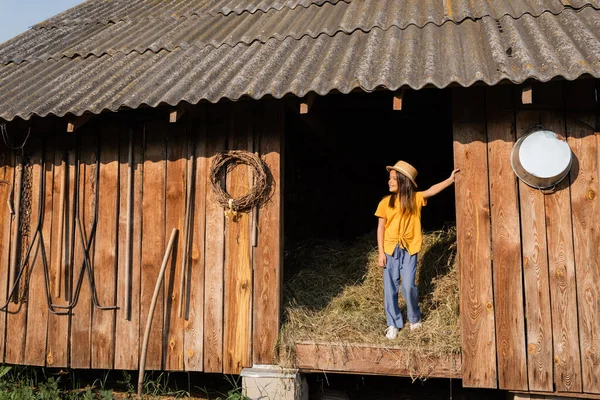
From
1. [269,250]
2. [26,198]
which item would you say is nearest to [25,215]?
[26,198]

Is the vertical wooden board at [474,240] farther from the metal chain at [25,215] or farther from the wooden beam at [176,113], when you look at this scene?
the metal chain at [25,215]

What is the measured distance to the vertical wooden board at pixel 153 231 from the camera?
526cm

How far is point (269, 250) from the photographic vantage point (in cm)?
509

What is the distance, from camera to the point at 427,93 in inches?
255

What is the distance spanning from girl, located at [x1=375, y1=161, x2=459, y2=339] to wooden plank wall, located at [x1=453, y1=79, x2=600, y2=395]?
498 mm

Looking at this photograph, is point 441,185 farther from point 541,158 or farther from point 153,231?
point 153,231

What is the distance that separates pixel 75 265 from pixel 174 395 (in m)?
1.71

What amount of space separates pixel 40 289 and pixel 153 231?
1.42 meters

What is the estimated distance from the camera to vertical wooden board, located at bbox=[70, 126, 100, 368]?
216 inches

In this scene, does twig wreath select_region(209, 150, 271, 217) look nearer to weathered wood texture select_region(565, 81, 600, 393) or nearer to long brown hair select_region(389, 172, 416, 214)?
long brown hair select_region(389, 172, 416, 214)

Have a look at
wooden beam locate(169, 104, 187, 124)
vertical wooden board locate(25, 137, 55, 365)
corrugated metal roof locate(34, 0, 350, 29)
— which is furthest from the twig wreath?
corrugated metal roof locate(34, 0, 350, 29)

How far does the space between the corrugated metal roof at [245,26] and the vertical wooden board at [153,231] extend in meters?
1.47

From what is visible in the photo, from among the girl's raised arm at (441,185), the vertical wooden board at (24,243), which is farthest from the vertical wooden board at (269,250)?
the vertical wooden board at (24,243)

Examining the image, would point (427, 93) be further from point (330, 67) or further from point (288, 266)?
point (288, 266)
